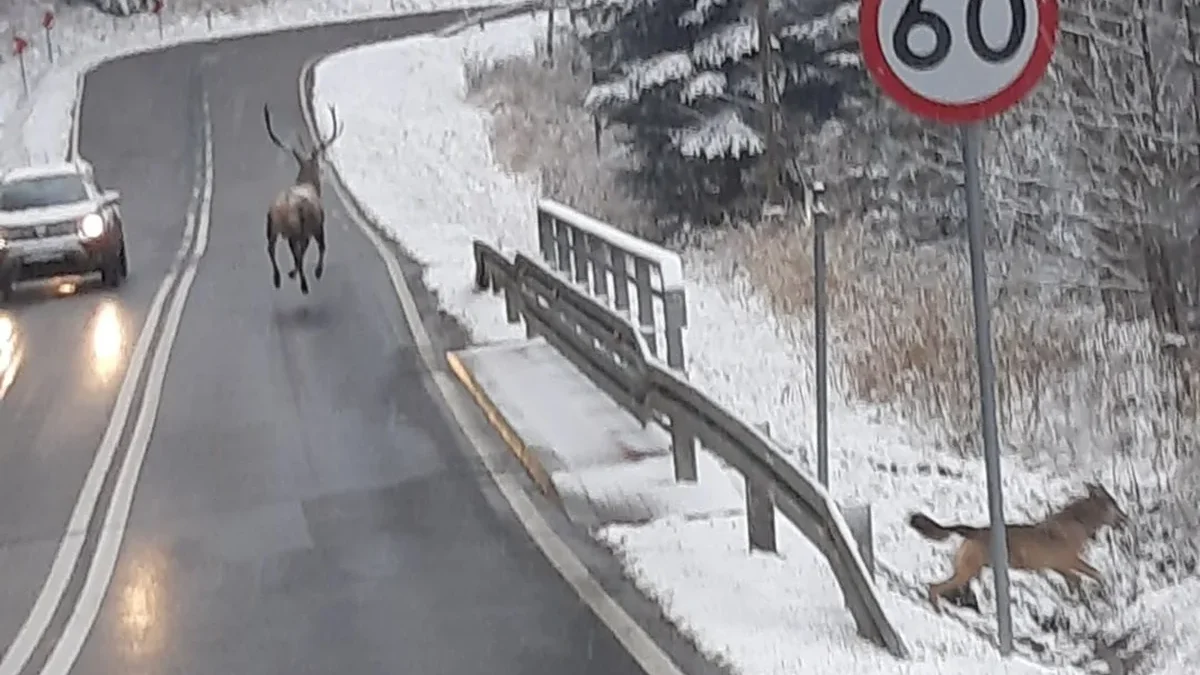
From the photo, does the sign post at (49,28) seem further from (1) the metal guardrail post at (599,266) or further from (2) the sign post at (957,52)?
(2) the sign post at (957,52)

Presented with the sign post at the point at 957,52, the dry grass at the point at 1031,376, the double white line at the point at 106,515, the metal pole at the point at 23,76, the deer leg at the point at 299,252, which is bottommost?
the dry grass at the point at 1031,376

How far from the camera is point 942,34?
23.8 ft

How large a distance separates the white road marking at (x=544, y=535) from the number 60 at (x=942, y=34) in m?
2.64

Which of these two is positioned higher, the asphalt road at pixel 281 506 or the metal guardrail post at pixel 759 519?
the metal guardrail post at pixel 759 519

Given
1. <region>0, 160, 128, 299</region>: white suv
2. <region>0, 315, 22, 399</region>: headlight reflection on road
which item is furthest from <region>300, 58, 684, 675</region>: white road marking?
<region>0, 160, 128, 299</region>: white suv

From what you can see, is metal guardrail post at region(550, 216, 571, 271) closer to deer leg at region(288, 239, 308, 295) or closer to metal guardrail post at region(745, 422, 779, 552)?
deer leg at region(288, 239, 308, 295)

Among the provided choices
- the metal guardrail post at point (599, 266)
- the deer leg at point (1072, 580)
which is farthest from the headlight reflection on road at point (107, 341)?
the deer leg at point (1072, 580)

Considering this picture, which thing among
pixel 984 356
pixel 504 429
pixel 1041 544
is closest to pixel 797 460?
pixel 1041 544

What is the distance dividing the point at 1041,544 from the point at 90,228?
16050 mm

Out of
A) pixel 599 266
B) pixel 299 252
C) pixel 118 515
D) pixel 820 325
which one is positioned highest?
pixel 820 325

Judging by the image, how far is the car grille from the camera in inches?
923

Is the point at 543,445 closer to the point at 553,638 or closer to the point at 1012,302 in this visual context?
the point at 553,638

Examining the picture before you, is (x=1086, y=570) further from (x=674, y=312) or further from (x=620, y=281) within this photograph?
(x=620, y=281)

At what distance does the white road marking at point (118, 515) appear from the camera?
9.37 meters
